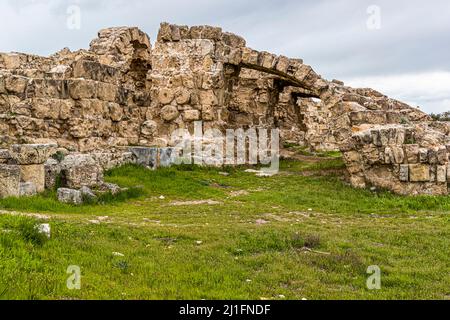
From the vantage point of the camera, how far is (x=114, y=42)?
1755cm

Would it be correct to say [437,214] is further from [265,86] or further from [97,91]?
[265,86]

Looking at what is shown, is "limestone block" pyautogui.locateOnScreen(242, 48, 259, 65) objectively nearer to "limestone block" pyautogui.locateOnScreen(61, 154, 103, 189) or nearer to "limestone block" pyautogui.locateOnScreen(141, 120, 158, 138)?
"limestone block" pyautogui.locateOnScreen(141, 120, 158, 138)

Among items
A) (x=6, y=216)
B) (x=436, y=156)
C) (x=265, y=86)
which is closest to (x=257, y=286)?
(x=6, y=216)

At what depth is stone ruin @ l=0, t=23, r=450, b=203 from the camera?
12.1m

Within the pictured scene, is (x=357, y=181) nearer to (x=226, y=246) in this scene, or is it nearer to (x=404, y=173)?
(x=404, y=173)

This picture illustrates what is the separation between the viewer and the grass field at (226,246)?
5.07 m

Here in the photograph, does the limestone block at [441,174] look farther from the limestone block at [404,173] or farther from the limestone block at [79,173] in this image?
the limestone block at [79,173]

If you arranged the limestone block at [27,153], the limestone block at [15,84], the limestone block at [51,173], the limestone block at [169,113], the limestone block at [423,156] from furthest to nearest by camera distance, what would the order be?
the limestone block at [169,113], the limestone block at [15,84], the limestone block at [423,156], the limestone block at [51,173], the limestone block at [27,153]

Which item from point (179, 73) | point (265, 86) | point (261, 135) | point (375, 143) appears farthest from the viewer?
point (265, 86)

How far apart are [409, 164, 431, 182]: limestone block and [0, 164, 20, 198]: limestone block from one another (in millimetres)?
9834

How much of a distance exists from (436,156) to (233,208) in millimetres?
5971

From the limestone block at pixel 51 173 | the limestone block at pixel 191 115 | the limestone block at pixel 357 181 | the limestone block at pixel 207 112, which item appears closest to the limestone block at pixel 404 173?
the limestone block at pixel 357 181

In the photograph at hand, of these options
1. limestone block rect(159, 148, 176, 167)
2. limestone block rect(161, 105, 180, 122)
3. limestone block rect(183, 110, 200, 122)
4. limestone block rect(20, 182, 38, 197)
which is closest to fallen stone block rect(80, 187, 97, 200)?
limestone block rect(20, 182, 38, 197)

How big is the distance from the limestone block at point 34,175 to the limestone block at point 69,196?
0.53 m
